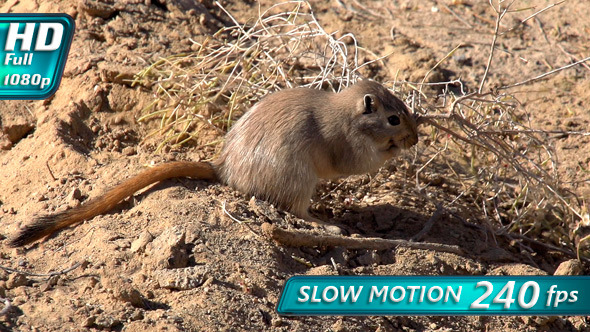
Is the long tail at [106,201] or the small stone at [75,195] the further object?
the small stone at [75,195]

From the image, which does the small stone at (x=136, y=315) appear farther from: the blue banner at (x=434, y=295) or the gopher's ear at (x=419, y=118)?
the gopher's ear at (x=419, y=118)

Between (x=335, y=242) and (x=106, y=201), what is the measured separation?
1381mm

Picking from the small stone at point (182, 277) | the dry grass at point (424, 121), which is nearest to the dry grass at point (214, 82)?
the dry grass at point (424, 121)

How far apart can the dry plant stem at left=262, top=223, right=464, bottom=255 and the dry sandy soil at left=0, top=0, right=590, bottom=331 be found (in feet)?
0.14

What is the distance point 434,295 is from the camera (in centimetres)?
405

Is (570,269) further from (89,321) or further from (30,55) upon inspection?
(30,55)

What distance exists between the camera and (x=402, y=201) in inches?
209

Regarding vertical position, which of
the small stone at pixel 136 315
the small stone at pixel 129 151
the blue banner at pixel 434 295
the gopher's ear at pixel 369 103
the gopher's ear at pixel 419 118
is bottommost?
the blue banner at pixel 434 295

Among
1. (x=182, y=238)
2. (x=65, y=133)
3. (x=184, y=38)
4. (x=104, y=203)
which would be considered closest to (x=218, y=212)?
(x=182, y=238)

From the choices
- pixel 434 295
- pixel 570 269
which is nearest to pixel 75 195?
pixel 434 295

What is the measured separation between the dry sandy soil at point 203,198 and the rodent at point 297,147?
0.12m

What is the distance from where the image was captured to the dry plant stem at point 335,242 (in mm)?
4191

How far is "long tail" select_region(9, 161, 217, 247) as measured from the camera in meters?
4.12

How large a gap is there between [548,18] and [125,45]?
170 inches
